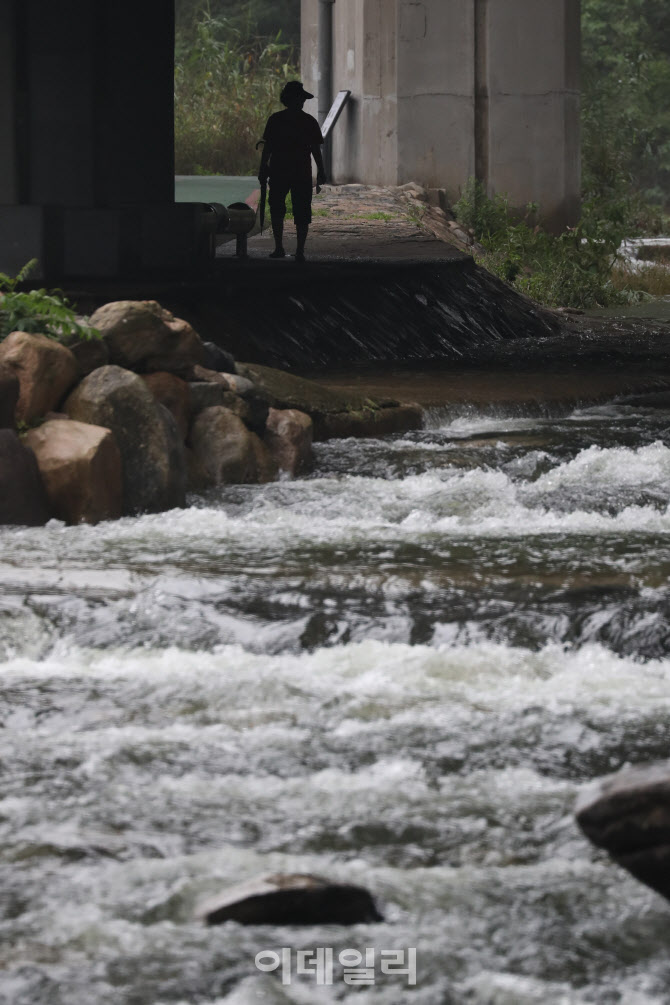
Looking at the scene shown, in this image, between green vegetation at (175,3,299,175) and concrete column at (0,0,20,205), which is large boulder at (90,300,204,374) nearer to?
concrete column at (0,0,20,205)

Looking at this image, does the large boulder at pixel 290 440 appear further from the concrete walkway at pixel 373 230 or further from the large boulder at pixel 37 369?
the concrete walkway at pixel 373 230

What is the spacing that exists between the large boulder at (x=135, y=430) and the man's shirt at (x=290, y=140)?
6652 millimetres

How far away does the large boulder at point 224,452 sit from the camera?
32.0 ft

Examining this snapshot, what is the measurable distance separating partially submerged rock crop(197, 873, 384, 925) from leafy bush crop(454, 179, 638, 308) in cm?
1700

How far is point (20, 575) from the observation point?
7375 mm

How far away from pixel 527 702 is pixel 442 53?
2076cm

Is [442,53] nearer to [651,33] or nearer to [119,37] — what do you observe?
[119,37]

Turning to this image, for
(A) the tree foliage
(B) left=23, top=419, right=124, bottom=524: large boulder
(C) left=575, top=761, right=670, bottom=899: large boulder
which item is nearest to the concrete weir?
(B) left=23, top=419, right=124, bottom=524: large boulder

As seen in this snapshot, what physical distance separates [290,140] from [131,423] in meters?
7.09

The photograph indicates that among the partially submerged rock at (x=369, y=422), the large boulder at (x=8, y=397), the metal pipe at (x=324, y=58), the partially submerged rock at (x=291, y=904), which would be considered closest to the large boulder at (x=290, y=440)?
the partially submerged rock at (x=369, y=422)

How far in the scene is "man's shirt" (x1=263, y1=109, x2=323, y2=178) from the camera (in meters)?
15.2

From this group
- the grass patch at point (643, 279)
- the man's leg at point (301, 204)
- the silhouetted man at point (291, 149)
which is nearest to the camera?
the silhouetted man at point (291, 149)

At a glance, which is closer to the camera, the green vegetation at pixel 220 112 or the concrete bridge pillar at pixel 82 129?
the concrete bridge pillar at pixel 82 129

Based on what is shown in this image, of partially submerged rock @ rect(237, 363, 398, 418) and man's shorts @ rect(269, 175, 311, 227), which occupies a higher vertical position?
man's shorts @ rect(269, 175, 311, 227)
